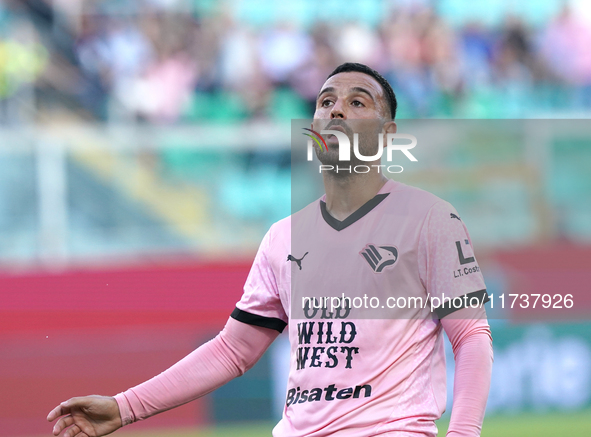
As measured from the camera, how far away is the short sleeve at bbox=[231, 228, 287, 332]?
2967 millimetres

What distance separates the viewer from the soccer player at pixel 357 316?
251cm

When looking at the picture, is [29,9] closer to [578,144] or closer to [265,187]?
[265,187]

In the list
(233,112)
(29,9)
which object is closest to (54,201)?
(233,112)

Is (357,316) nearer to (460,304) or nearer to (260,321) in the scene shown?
(460,304)

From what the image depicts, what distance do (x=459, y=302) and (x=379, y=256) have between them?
1.04ft

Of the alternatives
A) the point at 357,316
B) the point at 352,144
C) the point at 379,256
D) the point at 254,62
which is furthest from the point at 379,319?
the point at 254,62

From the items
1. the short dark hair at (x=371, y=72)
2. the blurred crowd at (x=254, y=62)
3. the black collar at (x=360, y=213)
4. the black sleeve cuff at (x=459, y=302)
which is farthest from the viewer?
the blurred crowd at (x=254, y=62)

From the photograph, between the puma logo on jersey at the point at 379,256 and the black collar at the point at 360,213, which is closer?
the puma logo on jersey at the point at 379,256

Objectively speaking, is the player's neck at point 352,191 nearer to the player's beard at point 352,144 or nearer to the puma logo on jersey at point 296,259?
the player's beard at point 352,144

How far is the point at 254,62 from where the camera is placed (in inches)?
382

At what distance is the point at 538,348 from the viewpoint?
298 inches

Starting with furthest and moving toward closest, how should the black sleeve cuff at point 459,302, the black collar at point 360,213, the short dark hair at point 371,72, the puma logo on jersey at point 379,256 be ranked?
the short dark hair at point 371,72, the black collar at point 360,213, the puma logo on jersey at point 379,256, the black sleeve cuff at point 459,302

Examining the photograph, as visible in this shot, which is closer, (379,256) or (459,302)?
(459,302)

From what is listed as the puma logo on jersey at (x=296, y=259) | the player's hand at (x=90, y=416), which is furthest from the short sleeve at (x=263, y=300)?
the player's hand at (x=90, y=416)
